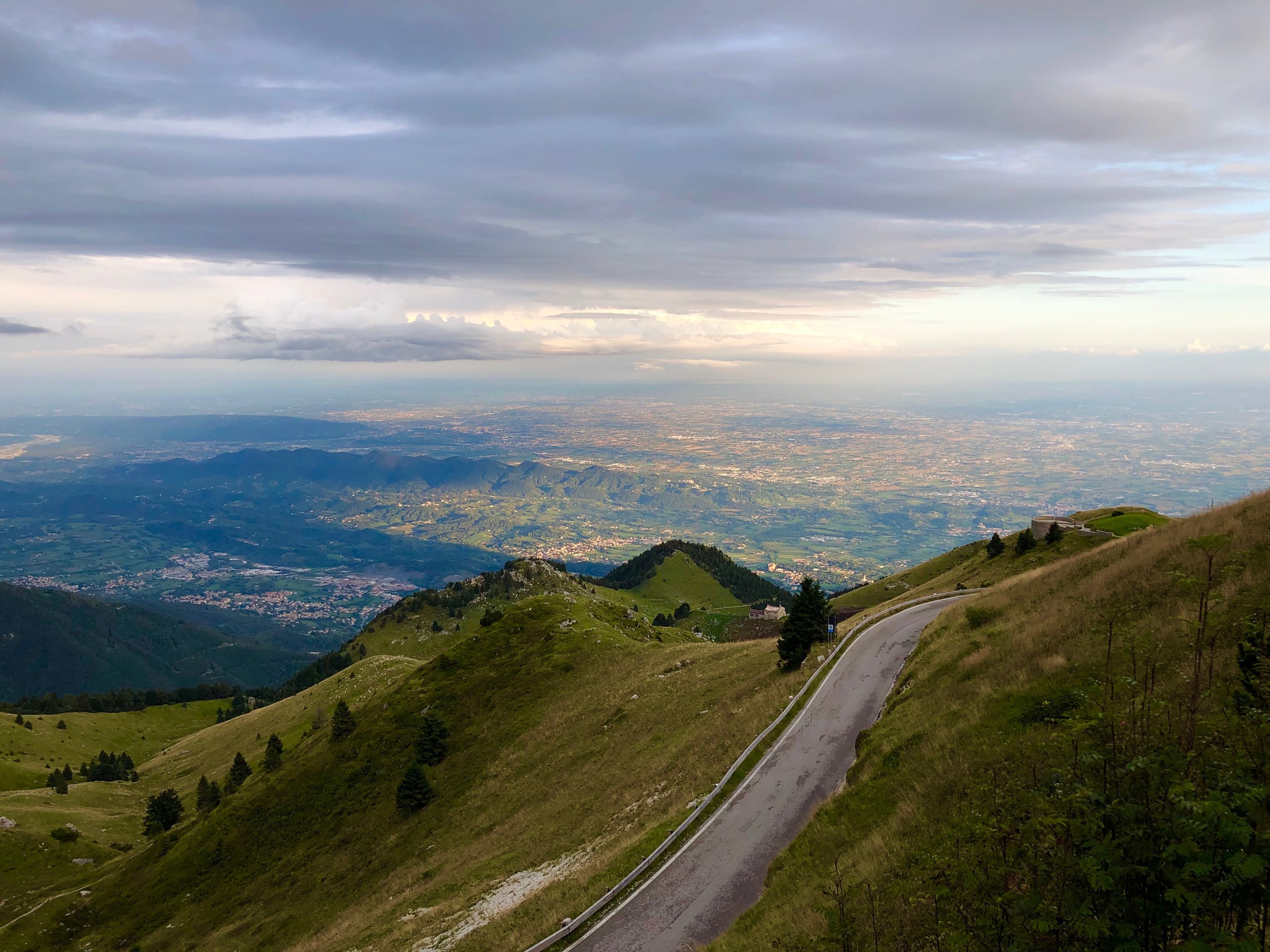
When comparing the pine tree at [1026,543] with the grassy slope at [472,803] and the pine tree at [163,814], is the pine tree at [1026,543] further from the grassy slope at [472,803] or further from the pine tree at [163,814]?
the pine tree at [163,814]

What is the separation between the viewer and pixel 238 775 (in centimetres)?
7281

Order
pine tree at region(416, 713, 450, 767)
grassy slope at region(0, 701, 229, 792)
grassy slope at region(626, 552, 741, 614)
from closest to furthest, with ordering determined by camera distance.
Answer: pine tree at region(416, 713, 450, 767) < grassy slope at region(0, 701, 229, 792) < grassy slope at region(626, 552, 741, 614)

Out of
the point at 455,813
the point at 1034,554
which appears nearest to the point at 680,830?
the point at 455,813

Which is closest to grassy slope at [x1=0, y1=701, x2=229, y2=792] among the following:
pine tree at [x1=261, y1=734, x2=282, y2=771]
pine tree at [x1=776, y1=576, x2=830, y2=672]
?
pine tree at [x1=261, y1=734, x2=282, y2=771]

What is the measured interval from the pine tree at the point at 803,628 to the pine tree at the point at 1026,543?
26063 mm

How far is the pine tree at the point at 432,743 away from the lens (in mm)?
51219

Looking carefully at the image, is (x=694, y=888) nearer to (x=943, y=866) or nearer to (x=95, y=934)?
(x=943, y=866)

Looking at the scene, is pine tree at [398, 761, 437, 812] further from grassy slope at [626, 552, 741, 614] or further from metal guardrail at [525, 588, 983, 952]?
grassy slope at [626, 552, 741, 614]

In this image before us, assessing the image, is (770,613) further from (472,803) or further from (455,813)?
(455,813)

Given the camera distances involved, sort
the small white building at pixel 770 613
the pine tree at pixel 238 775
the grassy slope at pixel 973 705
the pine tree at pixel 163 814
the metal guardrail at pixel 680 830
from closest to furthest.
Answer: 1. the grassy slope at pixel 973 705
2. the metal guardrail at pixel 680 830
3. the pine tree at pixel 163 814
4. the pine tree at pixel 238 775
5. the small white building at pixel 770 613

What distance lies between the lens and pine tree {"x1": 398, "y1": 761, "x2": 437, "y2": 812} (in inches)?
1828

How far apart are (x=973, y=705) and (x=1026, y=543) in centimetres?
4531

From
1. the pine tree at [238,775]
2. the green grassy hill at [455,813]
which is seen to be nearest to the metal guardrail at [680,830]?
the green grassy hill at [455,813]

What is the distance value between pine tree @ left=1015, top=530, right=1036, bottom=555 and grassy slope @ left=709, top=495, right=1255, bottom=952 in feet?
110
